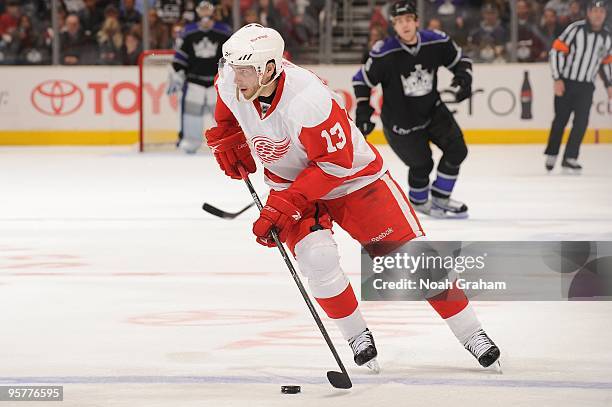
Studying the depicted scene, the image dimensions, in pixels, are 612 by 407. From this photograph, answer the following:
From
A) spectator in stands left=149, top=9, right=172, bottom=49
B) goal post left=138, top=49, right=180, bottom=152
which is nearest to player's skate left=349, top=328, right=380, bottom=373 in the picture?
goal post left=138, top=49, right=180, bottom=152

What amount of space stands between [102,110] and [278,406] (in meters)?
10.5

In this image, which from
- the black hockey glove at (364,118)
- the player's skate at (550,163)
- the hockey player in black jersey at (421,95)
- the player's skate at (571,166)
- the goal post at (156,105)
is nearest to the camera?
the black hockey glove at (364,118)

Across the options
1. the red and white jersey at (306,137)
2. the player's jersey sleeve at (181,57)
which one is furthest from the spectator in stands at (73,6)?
the red and white jersey at (306,137)

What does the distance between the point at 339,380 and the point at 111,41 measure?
10.4 m

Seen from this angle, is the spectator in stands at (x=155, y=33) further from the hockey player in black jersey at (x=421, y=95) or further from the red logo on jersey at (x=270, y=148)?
the red logo on jersey at (x=270, y=148)

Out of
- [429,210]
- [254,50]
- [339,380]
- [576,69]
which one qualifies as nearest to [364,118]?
[429,210]

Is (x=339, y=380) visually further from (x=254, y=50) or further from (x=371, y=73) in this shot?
(x=371, y=73)

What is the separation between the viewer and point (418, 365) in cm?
387

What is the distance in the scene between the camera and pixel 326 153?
3631 mm

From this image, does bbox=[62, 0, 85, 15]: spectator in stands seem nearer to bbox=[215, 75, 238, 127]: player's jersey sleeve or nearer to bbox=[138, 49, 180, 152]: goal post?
bbox=[138, 49, 180, 152]: goal post

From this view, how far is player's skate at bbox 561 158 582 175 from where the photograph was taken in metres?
10.5

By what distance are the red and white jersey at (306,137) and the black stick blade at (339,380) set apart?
0.45 meters

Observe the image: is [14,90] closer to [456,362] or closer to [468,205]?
[468,205]

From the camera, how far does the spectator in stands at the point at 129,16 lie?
13609mm
